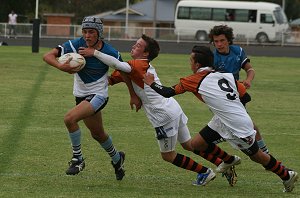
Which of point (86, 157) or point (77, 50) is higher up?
point (77, 50)

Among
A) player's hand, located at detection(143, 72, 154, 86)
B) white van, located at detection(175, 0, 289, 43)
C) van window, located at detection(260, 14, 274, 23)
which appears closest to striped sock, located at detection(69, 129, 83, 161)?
player's hand, located at detection(143, 72, 154, 86)

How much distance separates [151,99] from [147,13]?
3047 inches

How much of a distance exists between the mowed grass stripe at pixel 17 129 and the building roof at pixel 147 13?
6221cm

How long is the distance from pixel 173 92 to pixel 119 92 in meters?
11.9

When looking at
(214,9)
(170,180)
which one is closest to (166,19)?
(214,9)

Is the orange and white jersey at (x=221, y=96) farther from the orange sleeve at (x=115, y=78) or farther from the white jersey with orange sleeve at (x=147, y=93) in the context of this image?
the orange sleeve at (x=115, y=78)

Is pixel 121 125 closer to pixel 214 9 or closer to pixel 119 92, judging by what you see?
pixel 119 92

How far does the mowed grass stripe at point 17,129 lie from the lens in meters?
11.3

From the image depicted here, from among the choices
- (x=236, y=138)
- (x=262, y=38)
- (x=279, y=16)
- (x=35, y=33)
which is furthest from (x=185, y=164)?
(x=279, y=16)

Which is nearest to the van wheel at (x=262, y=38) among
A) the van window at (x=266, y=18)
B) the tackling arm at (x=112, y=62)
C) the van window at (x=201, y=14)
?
the van window at (x=266, y=18)

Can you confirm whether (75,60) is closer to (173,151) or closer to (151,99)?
(151,99)

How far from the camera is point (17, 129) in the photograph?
13.9 metres

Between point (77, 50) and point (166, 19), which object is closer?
point (77, 50)

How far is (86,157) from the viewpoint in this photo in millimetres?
11500
